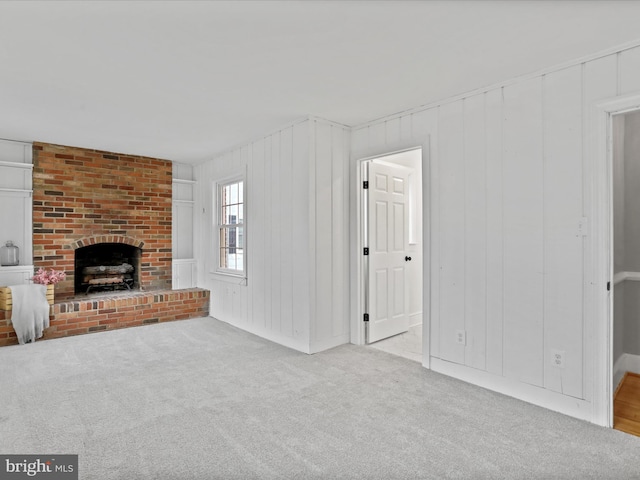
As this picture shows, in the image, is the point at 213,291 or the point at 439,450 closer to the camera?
the point at 439,450

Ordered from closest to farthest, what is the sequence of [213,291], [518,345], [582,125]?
[582,125] < [518,345] < [213,291]

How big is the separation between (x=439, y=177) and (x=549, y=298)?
1295 mm

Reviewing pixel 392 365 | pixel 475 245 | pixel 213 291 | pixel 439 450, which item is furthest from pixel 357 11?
pixel 213 291

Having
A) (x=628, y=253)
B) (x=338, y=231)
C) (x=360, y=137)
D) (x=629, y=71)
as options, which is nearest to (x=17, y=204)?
(x=338, y=231)

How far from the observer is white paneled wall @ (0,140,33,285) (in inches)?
175

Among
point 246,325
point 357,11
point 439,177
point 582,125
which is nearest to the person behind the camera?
point 357,11

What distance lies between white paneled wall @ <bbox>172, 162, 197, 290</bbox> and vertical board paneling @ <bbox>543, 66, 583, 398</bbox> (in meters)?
4.97

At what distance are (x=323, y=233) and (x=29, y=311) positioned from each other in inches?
134

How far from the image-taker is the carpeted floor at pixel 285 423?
6.33 feet

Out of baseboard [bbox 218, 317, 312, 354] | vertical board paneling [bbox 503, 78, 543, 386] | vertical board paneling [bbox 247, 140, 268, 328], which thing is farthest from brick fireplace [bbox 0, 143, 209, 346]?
vertical board paneling [bbox 503, 78, 543, 386]

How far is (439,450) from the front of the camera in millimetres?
2068

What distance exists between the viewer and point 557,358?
2.58m

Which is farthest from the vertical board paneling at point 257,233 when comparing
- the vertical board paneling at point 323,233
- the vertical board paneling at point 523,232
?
the vertical board paneling at point 523,232

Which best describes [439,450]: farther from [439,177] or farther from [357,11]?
[357,11]
